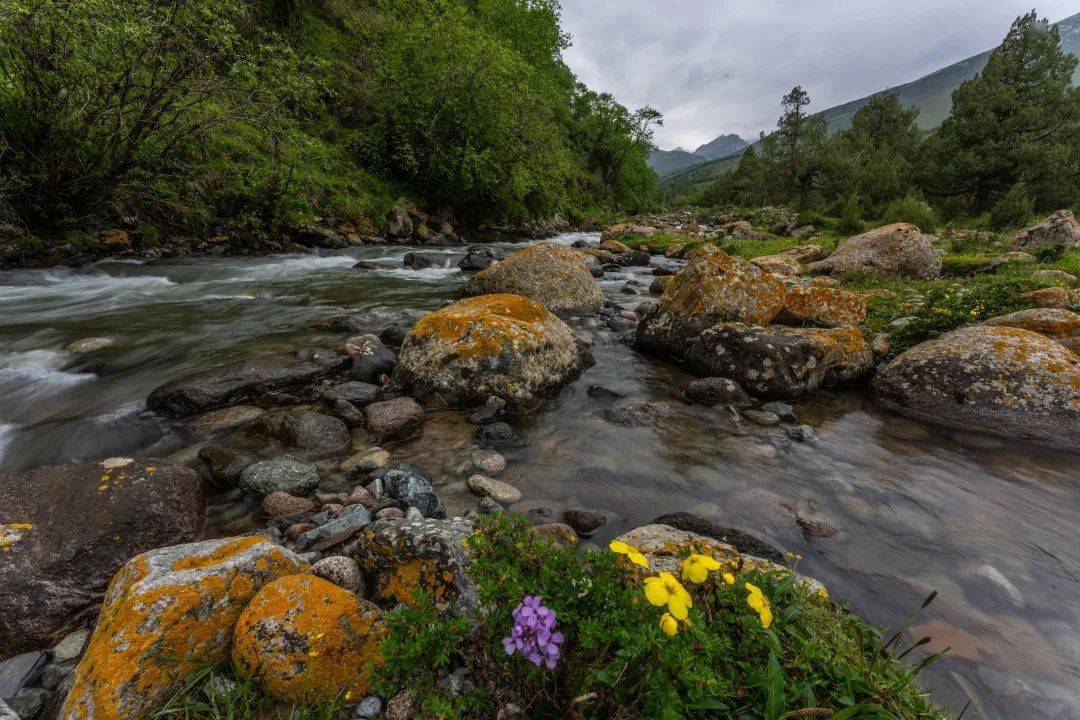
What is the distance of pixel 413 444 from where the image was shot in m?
4.88

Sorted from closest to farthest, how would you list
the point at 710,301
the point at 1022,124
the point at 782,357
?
the point at 782,357 → the point at 710,301 → the point at 1022,124

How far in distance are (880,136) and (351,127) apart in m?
63.5

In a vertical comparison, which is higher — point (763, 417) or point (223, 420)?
point (763, 417)

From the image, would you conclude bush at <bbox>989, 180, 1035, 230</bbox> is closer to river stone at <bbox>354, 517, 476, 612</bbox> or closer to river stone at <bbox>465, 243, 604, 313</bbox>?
river stone at <bbox>465, 243, 604, 313</bbox>

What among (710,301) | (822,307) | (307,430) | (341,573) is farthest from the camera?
(822,307)

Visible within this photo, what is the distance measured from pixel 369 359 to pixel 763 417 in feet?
18.1

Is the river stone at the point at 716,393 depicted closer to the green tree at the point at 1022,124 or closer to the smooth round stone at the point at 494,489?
the smooth round stone at the point at 494,489

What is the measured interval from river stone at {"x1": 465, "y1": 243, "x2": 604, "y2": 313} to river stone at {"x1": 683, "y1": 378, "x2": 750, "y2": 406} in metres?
4.81

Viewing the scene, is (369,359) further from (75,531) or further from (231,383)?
(75,531)

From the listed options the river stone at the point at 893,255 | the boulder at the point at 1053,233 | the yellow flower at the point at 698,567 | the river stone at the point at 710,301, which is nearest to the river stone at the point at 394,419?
the yellow flower at the point at 698,567

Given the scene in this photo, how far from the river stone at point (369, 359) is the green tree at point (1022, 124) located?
42.0 meters

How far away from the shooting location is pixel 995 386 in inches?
213

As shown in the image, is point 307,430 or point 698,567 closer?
point 698,567

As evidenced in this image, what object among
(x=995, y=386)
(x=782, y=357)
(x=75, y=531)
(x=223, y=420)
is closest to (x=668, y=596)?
(x=75, y=531)
